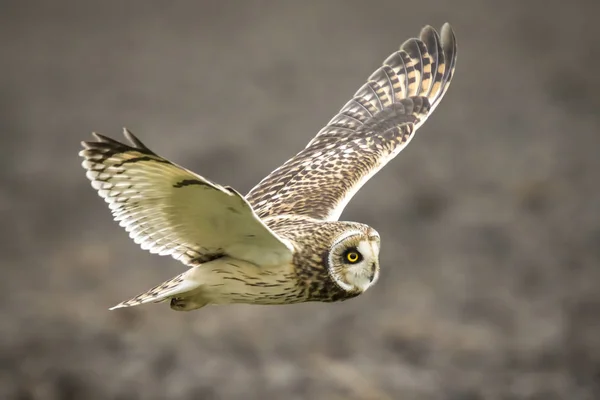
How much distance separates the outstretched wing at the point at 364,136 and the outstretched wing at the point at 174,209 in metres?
0.66

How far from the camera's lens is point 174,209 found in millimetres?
5098

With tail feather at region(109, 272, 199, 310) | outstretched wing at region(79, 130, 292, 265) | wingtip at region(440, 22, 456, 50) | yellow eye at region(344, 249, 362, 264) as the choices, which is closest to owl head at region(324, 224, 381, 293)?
yellow eye at region(344, 249, 362, 264)

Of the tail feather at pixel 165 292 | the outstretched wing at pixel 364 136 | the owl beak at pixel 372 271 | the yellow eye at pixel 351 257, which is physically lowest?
the tail feather at pixel 165 292

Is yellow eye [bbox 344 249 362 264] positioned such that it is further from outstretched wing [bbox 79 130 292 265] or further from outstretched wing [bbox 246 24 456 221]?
outstretched wing [bbox 246 24 456 221]

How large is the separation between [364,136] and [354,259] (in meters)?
1.53

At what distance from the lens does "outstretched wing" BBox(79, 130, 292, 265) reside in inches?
190

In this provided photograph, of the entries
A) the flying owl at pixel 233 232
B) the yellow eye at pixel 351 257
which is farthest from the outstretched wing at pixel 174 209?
the yellow eye at pixel 351 257

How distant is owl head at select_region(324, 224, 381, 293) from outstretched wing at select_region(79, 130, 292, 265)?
7.2 inches

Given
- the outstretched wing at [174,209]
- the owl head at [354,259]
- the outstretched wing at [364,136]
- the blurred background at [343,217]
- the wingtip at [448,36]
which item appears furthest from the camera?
the blurred background at [343,217]

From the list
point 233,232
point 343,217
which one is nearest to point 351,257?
point 233,232

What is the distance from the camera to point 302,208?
5875 millimetres

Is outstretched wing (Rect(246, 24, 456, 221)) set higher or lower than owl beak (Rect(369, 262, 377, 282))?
higher

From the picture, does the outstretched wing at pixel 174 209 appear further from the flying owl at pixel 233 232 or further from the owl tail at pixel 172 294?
the owl tail at pixel 172 294

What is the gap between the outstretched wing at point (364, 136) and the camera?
6.02 meters
